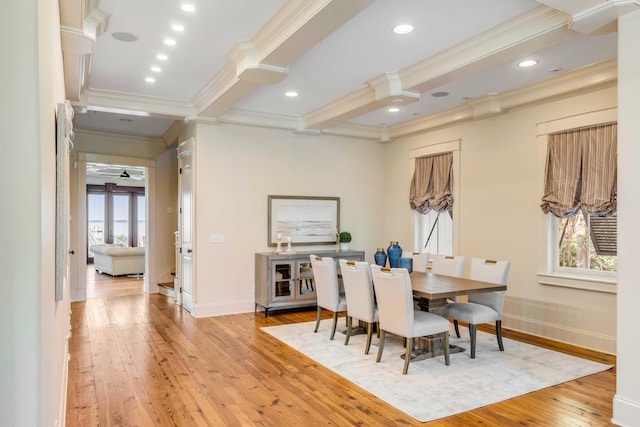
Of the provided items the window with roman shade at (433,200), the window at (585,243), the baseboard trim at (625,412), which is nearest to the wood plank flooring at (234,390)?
the baseboard trim at (625,412)

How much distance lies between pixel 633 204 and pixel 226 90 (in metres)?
3.80

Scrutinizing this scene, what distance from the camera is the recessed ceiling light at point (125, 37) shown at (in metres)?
3.68

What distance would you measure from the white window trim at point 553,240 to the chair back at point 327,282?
2.44 m

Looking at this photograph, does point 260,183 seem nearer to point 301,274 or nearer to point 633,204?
point 301,274

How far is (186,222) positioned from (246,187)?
1136 mm

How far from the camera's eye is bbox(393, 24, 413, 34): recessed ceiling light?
11.5 feet

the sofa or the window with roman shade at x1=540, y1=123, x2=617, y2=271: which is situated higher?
the window with roman shade at x1=540, y1=123, x2=617, y2=271

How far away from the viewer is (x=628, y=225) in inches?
109

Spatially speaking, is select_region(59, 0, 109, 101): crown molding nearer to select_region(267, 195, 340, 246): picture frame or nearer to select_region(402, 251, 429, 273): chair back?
select_region(267, 195, 340, 246): picture frame

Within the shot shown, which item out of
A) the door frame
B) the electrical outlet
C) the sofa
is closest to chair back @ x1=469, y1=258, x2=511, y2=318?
the electrical outlet

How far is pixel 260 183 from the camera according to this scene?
21.5 ft

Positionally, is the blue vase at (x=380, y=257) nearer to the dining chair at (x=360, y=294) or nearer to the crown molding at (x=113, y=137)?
the dining chair at (x=360, y=294)

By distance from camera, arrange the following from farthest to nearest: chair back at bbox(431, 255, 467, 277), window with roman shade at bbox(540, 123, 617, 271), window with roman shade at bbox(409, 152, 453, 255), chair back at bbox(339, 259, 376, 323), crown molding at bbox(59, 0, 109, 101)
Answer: window with roman shade at bbox(409, 152, 453, 255) → chair back at bbox(431, 255, 467, 277) → window with roman shade at bbox(540, 123, 617, 271) → chair back at bbox(339, 259, 376, 323) → crown molding at bbox(59, 0, 109, 101)

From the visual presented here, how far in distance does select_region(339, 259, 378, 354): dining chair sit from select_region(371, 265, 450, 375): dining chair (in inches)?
8.3
